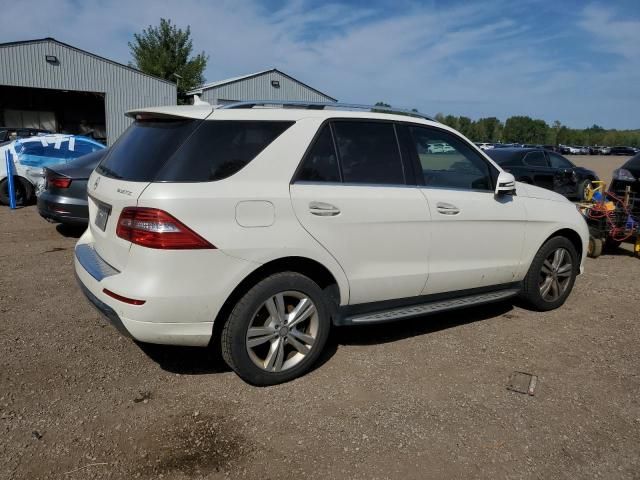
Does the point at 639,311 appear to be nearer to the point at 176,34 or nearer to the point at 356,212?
the point at 356,212

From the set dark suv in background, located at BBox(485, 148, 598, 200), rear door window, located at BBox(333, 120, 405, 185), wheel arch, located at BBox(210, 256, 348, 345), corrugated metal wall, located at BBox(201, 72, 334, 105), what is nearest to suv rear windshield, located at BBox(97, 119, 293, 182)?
rear door window, located at BBox(333, 120, 405, 185)

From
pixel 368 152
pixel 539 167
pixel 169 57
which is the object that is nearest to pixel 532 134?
pixel 169 57

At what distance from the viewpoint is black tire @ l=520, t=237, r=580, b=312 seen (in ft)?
15.6

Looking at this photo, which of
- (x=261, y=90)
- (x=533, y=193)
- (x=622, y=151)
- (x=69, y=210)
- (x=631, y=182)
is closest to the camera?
(x=533, y=193)

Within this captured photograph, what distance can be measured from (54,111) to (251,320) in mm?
34602

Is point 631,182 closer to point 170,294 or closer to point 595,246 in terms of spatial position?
point 595,246

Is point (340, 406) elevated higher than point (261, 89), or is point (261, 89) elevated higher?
point (261, 89)

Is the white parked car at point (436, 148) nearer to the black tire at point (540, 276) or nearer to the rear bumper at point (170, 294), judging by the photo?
the black tire at point (540, 276)

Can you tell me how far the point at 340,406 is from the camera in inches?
126

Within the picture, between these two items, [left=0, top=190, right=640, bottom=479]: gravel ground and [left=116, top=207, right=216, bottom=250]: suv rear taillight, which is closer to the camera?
[left=0, top=190, right=640, bottom=479]: gravel ground

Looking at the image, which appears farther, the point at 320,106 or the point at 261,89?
the point at 261,89

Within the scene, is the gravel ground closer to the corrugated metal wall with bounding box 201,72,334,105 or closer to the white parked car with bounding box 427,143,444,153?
the white parked car with bounding box 427,143,444,153

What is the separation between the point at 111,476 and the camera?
2.50 meters

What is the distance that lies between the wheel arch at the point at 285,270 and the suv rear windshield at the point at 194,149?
0.63 m
